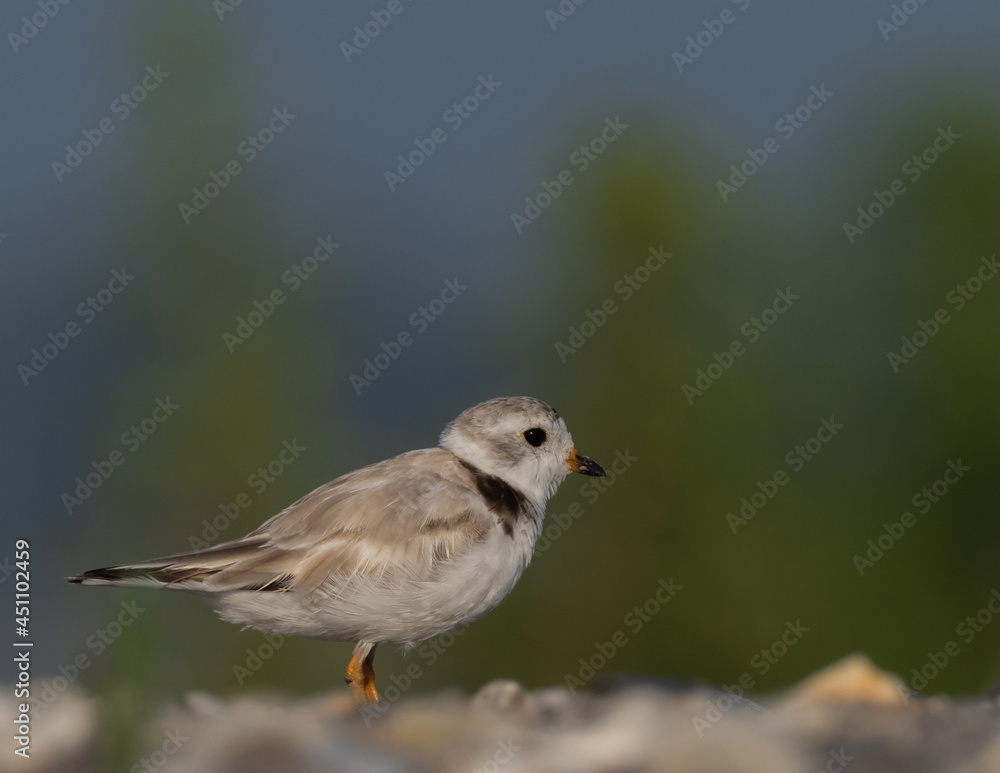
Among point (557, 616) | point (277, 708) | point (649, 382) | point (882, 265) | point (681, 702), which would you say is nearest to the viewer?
point (277, 708)

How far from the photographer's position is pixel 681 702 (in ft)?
11.3

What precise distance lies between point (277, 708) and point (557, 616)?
7.99m

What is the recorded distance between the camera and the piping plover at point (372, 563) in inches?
165

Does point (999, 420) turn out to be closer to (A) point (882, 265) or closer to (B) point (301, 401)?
(A) point (882, 265)

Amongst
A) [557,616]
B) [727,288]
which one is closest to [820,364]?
[727,288]

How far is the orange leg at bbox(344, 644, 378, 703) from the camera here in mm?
4430
